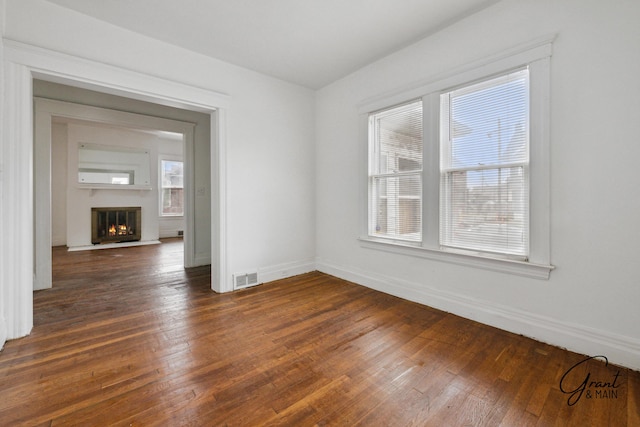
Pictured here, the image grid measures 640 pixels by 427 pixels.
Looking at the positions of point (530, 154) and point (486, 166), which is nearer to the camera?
point (530, 154)

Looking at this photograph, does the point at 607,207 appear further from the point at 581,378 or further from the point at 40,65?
the point at 40,65

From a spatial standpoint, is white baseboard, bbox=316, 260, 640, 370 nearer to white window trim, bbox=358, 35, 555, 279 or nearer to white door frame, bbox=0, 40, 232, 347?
white window trim, bbox=358, 35, 555, 279

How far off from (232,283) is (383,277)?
6.14 feet

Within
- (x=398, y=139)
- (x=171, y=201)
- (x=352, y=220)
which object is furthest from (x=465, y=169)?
(x=171, y=201)

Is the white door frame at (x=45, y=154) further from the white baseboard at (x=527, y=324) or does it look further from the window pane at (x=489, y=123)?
the window pane at (x=489, y=123)

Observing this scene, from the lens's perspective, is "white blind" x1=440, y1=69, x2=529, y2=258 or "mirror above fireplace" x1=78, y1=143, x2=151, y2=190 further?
"mirror above fireplace" x1=78, y1=143, x2=151, y2=190

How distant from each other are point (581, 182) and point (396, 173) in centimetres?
164

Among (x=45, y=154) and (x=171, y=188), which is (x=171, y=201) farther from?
(x=45, y=154)

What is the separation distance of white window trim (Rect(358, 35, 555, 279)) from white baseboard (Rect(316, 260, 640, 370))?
35cm

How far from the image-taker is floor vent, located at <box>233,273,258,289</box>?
348 centimetres

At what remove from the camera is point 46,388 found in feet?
5.37

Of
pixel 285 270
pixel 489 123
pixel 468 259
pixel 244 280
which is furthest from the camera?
pixel 285 270

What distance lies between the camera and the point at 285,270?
3.99m

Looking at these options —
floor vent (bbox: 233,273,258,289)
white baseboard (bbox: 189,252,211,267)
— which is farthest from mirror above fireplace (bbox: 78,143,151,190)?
floor vent (bbox: 233,273,258,289)
